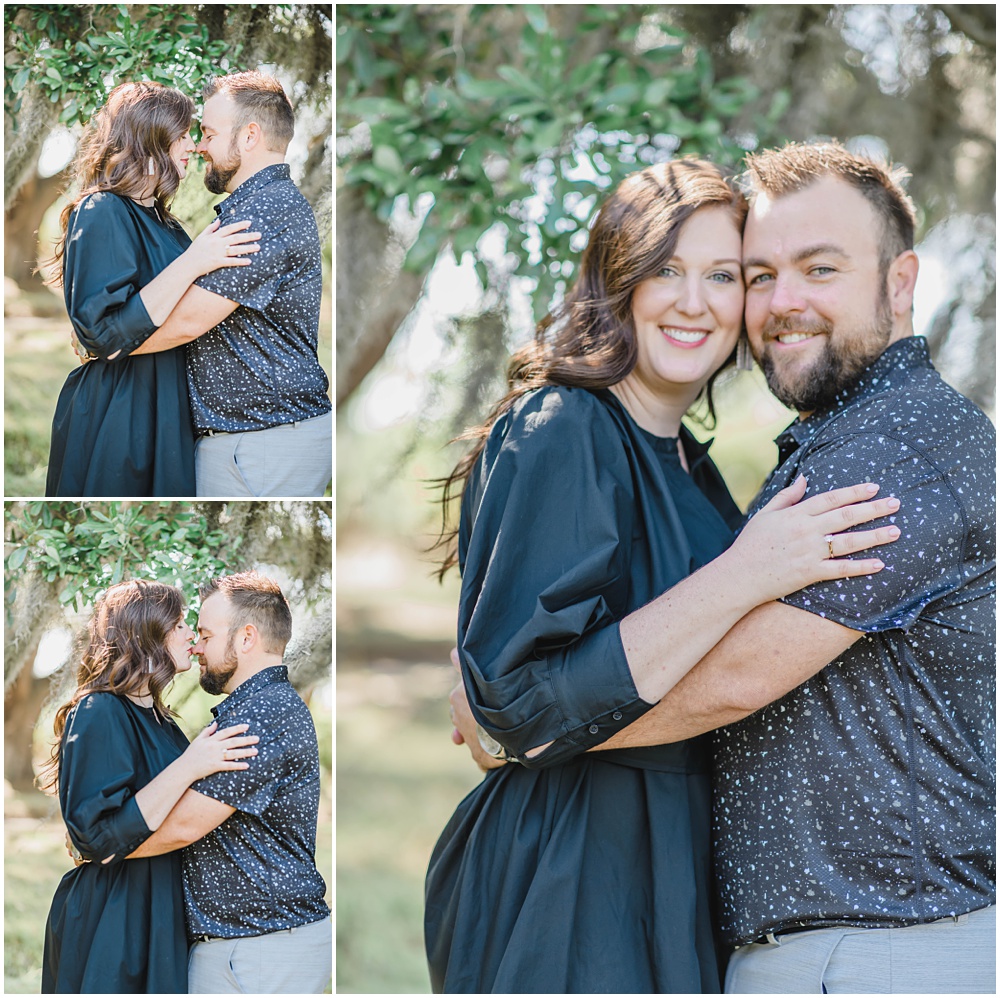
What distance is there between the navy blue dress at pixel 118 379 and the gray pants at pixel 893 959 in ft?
3.76

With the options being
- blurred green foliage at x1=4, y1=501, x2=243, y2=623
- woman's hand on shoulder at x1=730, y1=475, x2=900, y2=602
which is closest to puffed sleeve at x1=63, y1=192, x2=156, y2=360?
blurred green foliage at x1=4, y1=501, x2=243, y2=623

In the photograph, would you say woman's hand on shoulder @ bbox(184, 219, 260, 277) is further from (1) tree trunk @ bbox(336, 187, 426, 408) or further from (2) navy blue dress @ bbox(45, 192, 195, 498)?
(1) tree trunk @ bbox(336, 187, 426, 408)

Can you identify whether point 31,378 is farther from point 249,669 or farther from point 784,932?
point 784,932

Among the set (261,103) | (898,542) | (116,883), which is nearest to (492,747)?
(116,883)

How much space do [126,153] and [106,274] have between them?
187 millimetres

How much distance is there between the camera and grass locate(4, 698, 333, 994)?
5.52 ft

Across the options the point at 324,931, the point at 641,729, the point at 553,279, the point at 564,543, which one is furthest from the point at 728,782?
the point at 553,279

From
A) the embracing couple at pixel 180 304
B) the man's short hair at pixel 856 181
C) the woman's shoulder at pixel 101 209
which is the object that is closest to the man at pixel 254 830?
the embracing couple at pixel 180 304

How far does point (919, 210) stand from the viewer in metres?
3.50

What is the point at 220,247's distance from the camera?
5.56 feet

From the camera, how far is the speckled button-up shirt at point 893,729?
1601 mm

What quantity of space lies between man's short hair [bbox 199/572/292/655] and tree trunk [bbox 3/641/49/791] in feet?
0.91

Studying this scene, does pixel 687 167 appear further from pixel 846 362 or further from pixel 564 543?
pixel 564 543

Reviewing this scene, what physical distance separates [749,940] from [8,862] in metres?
Result: 1.12
